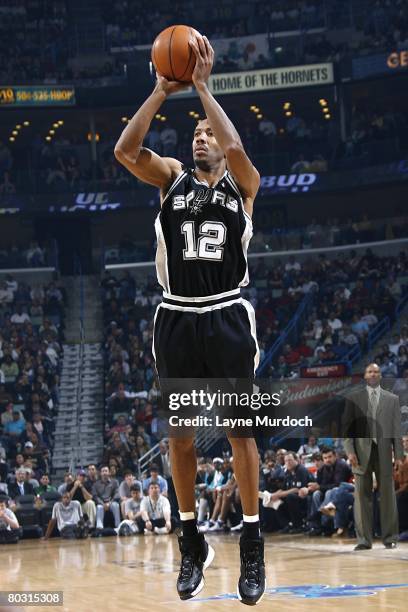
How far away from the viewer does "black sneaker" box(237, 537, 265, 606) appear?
5.78m

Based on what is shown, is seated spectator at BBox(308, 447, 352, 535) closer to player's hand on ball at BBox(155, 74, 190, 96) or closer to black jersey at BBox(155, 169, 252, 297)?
black jersey at BBox(155, 169, 252, 297)

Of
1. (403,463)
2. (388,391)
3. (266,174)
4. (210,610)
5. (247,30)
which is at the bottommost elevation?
(210,610)

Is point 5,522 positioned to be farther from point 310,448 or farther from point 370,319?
point 370,319

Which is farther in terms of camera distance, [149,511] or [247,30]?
[247,30]

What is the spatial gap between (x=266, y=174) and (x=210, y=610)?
2263cm

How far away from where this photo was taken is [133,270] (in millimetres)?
30938

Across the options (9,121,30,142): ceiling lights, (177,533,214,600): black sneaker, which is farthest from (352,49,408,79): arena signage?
(177,533,214,600): black sneaker

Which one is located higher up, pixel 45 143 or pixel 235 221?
pixel 45 143

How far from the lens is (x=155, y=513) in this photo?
17.7 meters

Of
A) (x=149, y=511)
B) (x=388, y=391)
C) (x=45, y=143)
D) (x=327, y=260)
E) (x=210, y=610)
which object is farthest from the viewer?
(x=45, y=143)

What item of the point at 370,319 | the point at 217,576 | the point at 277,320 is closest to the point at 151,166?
the point at 217,576

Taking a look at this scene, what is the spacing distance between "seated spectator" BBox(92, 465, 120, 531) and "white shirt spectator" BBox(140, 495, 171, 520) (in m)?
0.74

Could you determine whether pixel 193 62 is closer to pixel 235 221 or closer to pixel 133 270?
pixel 235 221

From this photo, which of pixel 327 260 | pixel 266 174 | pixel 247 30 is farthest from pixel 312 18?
pixel 327 260
